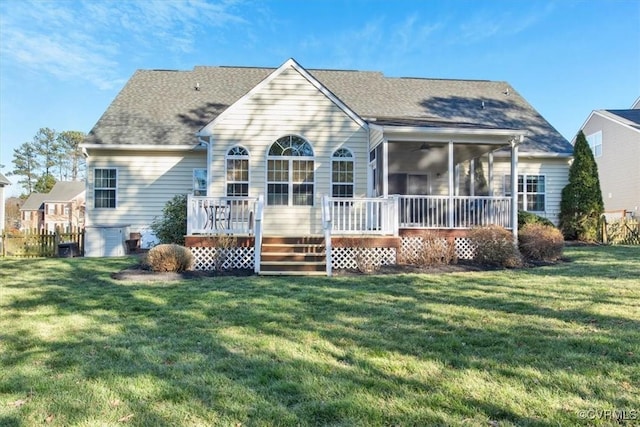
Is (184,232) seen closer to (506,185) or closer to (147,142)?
(147,142)

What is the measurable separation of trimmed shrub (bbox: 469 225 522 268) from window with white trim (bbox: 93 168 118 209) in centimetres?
1279

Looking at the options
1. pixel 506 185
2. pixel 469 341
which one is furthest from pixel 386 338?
pixel 506 185

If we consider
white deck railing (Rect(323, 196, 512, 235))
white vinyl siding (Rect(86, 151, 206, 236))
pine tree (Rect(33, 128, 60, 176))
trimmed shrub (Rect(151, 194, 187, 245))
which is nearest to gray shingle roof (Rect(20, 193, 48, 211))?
pine tree (Rect(33, 128, 60, 176))

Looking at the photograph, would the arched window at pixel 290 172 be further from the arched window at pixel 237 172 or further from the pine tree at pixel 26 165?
the pine tree at pixel 26 165

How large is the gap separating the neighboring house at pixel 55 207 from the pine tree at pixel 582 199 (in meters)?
45.5

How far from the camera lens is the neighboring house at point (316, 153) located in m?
11.4

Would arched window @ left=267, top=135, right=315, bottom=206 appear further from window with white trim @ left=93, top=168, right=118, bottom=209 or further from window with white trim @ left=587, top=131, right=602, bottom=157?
window with white trim @ left=587, top=131, right=602, bottom=157

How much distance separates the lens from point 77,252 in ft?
45.9

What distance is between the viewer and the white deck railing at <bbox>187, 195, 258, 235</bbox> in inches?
394

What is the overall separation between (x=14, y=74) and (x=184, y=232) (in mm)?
21080

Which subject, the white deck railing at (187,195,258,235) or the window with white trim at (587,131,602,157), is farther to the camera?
the window with white trim at (587,131,602,157)

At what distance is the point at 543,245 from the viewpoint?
1048 centimetres

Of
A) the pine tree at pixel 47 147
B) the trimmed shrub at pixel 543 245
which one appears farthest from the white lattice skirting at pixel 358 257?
the pine tree at pixel 47 147

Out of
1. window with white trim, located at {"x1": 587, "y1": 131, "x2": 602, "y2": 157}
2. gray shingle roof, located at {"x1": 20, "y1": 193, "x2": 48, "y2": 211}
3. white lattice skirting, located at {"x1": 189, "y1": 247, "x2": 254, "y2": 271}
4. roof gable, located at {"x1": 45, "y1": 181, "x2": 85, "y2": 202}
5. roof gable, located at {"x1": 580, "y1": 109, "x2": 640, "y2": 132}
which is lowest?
white lattice skirting, located at {"x1": 189, "y1": 247, "x2": 254, "y2": 271}
